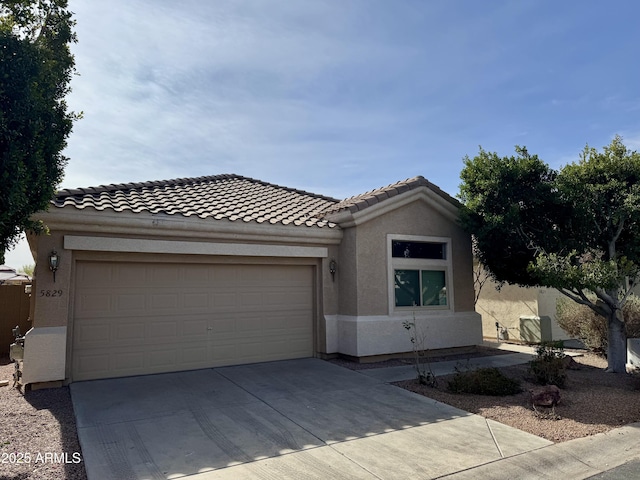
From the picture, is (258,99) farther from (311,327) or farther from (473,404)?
(473,404)

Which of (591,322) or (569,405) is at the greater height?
(591,322)

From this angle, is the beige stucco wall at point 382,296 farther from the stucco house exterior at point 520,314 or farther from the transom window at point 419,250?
the stucco house exterior at point 520,314

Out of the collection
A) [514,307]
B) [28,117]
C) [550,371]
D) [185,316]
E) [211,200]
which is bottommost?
[550,371]

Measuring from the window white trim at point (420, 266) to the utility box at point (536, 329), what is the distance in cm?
432

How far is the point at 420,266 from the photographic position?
11.8m

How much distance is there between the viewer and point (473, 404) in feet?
23.7

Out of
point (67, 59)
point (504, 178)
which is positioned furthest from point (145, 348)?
point (504, 178)

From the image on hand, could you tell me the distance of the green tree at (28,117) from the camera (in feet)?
15.4

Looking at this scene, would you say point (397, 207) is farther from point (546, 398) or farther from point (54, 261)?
point (54, 261)

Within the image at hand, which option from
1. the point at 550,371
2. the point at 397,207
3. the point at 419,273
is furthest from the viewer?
the point at 419,273

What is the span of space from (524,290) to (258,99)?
37.3ft

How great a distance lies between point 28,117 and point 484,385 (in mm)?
8357

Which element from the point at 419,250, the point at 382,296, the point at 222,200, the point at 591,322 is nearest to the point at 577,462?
the point at 382,296

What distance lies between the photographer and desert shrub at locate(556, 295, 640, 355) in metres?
11.5
